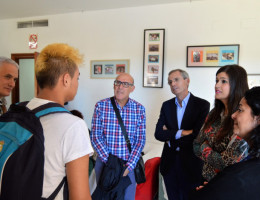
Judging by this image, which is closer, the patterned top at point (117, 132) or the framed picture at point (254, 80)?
the patterned top at point (117, 132)

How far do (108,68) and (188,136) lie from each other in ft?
6.98

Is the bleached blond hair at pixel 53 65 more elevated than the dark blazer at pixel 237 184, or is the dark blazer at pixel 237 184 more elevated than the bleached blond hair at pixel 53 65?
the bleached blond hair at pixel 53 65

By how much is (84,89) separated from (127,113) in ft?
6.67

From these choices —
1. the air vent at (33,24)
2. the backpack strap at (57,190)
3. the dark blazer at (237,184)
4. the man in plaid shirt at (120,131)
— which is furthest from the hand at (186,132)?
the air vent at (33,24)

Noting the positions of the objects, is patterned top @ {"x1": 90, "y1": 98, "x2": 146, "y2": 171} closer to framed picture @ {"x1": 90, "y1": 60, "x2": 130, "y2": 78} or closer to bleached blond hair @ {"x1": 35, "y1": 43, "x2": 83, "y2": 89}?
bleached blond hair @ {"x1": 35, "y1": 43, "x2": 83, "y2": 89}

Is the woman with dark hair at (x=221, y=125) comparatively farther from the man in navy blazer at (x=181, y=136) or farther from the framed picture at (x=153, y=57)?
the framed picture at (x=153, y=57)

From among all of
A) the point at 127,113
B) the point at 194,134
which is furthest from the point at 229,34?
the point at 127,113

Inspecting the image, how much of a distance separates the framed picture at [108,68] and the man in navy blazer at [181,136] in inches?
60.4

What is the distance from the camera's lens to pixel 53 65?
0.79 m

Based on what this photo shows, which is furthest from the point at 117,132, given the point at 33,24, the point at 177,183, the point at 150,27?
the point at 33,24

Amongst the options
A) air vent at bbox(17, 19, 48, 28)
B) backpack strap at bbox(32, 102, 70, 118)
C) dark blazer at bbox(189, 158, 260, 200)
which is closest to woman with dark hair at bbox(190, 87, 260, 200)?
dark blazer at bbox(189, 158, 260, 200)

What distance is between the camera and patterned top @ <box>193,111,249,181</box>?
1010 millimetres

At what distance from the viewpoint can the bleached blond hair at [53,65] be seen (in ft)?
2.60

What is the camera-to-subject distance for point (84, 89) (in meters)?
3.58
